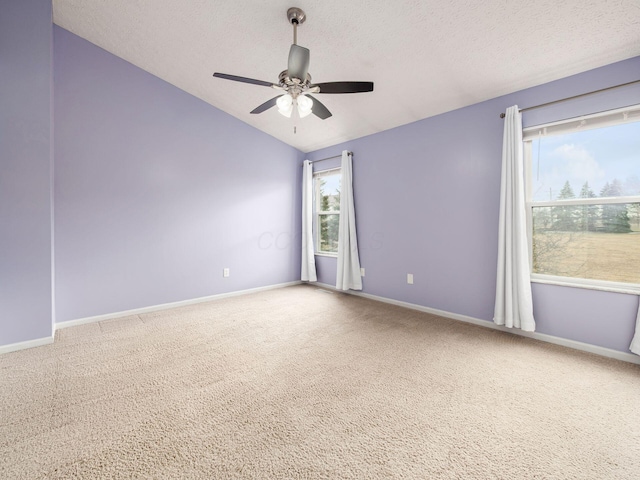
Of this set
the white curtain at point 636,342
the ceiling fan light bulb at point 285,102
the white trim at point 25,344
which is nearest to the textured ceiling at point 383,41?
the ceiling fan light bulb at point 285,102

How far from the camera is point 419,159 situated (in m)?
3.41

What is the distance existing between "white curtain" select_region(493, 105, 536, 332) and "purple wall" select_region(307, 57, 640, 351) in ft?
0.49

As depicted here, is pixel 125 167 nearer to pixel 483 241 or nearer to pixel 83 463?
pixel 83 463

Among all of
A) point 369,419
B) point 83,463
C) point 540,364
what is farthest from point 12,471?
point 540,364

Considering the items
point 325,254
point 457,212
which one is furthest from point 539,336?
point 325,254

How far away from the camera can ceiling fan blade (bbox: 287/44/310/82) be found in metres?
1.86

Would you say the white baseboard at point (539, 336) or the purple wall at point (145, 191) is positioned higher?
the purple wall at point (145, 191)

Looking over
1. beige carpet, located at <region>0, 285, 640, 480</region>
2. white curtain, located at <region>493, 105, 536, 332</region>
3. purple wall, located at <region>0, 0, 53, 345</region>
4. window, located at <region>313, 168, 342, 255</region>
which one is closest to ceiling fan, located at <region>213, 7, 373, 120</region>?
white curtain, located at <region>493, 105, 536, 332</region>

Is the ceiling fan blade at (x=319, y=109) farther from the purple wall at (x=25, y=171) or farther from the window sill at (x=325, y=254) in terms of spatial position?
the window sill at (x=325, y=254)

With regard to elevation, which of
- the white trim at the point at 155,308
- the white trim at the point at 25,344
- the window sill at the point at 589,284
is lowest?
the white trim at the point at 25,344

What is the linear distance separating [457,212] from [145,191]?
3771 mm

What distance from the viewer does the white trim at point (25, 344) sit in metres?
2.26

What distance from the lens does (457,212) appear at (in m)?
3.09

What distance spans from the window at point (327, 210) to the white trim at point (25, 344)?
11.7 feet
